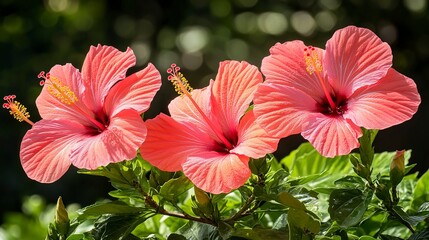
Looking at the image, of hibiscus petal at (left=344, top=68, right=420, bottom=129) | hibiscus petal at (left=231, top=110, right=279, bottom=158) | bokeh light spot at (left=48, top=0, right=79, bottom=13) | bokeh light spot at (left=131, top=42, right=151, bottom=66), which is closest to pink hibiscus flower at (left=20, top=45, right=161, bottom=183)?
hibiscus petal at (left=231, top=110, right=279, bottom=158)

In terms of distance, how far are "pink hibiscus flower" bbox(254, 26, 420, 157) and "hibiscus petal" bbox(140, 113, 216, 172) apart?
86 mm

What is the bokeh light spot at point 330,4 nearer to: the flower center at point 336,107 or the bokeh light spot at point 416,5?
the bokeh light spot at point 416,5

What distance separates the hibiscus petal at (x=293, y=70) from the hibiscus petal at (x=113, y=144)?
153 millimetres

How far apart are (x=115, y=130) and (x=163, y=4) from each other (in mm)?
3694

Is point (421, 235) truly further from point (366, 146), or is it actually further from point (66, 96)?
point (66, 96)

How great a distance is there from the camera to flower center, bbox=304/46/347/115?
94 centimetres

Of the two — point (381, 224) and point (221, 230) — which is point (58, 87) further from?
point (381, 224)

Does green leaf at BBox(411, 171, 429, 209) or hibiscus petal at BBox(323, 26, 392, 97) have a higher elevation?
hibiscus petal at BBox(323, 26, 392, 97)

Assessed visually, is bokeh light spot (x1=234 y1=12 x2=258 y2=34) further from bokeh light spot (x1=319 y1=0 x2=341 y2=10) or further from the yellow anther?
the yellow anther

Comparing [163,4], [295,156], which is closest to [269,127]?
[295,156]

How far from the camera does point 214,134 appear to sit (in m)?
0.95

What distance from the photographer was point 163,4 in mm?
4547

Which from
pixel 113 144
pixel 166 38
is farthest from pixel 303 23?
pixel 113 144

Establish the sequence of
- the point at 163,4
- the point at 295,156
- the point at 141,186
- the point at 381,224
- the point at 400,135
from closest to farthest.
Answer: the point at 141,186
the point at 381,224
the point at 295,156
the point at 400,135
the point at 163,4
